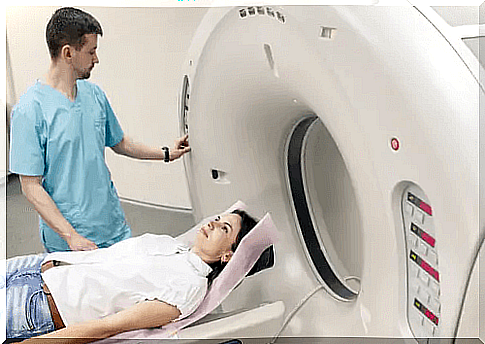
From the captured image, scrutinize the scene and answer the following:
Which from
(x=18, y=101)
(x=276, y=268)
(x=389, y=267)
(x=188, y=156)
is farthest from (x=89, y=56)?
(x=389, y=267)

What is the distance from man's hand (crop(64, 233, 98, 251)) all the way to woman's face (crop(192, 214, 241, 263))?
20 centimetres

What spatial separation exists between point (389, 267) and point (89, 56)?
0.67 meters

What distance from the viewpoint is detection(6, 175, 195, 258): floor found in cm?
123

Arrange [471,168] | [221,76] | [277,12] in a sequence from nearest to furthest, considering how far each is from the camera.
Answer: [471,168] → [277,12] → [221,76]

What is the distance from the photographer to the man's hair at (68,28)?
3.93 ft

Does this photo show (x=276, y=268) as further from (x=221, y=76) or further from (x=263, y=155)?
(x=221, y=76)

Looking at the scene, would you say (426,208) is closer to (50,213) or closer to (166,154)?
(166,154)

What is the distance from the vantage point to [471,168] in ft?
3.35

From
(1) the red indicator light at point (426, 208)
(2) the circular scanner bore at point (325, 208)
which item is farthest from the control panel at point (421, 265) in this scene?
(2) the circular scanner bore at point (325, 208)

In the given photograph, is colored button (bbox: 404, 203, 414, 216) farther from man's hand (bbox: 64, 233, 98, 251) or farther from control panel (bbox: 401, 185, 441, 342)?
man's hand (bbox: 64, 233, 98, 251)

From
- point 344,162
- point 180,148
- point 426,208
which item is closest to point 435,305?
point 426,208

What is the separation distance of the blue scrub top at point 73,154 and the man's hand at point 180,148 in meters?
0.11

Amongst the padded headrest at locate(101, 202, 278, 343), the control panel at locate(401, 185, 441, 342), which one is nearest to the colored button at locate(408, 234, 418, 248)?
the control panel at locate(401, 185, 441, 342)

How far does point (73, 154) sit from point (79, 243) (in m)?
0.17
